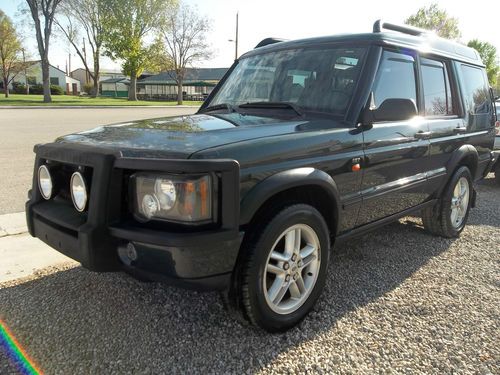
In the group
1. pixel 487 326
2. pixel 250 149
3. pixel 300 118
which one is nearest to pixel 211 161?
pixel 250 149

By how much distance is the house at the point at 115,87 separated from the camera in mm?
74463

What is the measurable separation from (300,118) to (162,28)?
1870 inches

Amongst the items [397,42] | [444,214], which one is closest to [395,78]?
[397,42]

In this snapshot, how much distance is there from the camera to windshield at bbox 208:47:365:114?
129 inches

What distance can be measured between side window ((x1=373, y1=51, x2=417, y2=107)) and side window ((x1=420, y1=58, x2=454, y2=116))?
0.80 ft

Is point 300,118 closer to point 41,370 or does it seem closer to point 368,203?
point 368,203

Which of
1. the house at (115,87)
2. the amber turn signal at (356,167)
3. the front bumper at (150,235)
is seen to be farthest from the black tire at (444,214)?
the house at (115,87)

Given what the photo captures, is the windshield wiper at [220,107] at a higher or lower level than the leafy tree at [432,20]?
lower

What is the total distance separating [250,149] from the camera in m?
2.41

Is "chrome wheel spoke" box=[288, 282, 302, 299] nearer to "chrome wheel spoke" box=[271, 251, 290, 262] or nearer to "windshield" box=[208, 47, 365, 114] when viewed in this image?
"chrome wheel spoke" box=[271, 251, 290, 262]

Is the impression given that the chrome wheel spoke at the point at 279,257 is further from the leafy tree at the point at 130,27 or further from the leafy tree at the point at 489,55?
the leafy tree at the point at 489,55

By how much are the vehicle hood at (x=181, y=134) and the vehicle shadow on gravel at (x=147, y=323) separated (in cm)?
117

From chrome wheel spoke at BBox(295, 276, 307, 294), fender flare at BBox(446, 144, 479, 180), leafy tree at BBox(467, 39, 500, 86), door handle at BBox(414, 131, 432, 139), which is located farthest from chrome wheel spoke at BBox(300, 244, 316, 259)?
leafy tree at BBox(467, 39, 500, 86)

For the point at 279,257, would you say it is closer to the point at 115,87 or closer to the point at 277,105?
the point at 277,105
